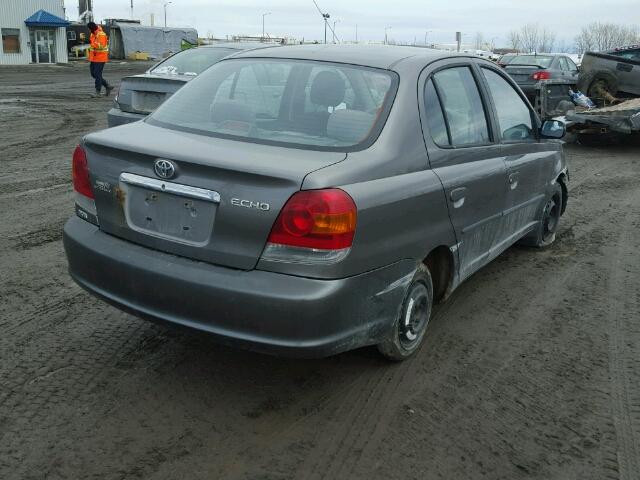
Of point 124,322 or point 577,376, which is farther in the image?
point 124,322

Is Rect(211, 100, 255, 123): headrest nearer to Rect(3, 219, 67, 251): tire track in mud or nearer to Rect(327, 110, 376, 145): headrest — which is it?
Rect(327, 110, 376, 145): headrest

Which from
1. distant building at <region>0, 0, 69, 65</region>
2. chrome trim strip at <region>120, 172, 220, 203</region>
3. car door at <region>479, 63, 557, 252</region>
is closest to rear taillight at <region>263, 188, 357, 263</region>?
chrome trim strip at <region>120, 172, 220, 203</region>

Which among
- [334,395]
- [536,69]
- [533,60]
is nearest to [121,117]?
[334,395]

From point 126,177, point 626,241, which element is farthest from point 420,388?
point 626,241

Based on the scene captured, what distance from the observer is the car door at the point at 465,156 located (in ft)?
12.5

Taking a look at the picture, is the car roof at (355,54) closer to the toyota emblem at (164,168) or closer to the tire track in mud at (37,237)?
the toyota emblem at (164,168)

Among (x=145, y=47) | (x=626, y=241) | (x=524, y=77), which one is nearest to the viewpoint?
(x=626, y=241)

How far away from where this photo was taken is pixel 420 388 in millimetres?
3570

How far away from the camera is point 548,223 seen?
20.3 feet

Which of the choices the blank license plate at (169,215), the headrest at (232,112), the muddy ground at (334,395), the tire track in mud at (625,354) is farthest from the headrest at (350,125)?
the tire track in mud at (625,354)

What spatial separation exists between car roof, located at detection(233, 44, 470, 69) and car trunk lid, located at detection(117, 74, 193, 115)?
495 cm

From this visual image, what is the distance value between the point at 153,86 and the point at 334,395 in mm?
6713

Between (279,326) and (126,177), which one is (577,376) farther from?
(126,177)

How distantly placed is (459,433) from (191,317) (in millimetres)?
1354
